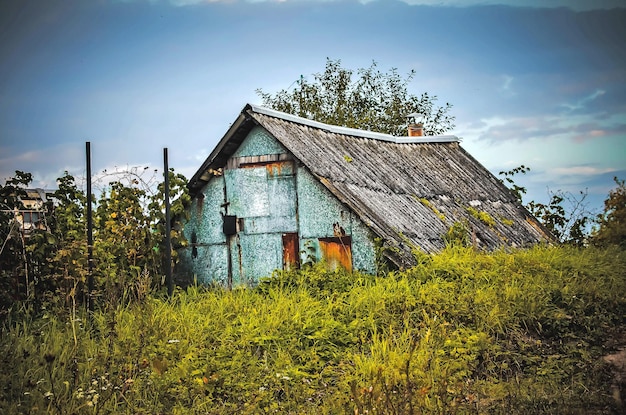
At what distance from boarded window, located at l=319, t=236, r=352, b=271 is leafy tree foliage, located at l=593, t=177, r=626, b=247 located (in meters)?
7.00

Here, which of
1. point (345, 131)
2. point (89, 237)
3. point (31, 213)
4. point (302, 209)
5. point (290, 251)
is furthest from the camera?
point (345, 131)

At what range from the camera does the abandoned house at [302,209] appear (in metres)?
12.0

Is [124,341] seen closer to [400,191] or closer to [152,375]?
[152,375]

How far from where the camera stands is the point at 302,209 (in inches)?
497

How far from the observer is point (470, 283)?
10.4 m

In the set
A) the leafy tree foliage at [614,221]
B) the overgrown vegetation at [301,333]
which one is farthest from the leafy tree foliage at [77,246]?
the leafy tree foliage at [614,221]

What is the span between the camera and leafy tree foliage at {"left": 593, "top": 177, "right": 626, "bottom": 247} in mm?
15008

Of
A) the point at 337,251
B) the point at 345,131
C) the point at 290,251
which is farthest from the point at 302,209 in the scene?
the point at 345,131

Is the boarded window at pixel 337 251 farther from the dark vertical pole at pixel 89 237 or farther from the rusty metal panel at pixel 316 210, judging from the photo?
the dark vertical pole at pixel 89 237

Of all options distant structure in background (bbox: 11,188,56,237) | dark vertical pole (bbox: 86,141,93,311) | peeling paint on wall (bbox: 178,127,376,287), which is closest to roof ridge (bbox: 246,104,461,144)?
peeling paint on wall (bbox: 178,127,376,287)

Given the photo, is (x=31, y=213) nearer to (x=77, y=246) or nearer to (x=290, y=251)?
(x=77, y=246)

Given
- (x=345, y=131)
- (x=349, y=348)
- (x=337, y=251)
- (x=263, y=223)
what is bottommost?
(x=349, y=348)

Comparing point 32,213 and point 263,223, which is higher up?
point 32,213

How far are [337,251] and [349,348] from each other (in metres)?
4.09
